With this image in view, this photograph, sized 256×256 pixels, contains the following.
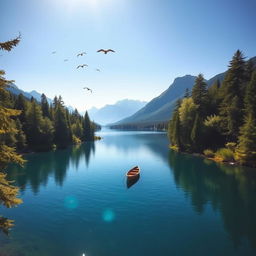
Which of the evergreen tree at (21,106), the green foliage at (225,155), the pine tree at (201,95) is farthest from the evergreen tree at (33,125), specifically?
the green foliage at (225,155)

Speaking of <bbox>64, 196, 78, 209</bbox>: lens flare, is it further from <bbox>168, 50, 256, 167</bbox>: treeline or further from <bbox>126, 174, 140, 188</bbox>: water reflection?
<bbox>168, 50, 256, 167</bbox>: treeline

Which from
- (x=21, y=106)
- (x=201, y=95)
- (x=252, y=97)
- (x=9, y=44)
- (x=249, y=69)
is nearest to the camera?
(x=9, y=44)

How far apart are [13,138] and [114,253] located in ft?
201

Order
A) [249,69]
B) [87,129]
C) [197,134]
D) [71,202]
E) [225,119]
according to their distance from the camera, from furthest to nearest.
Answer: [87,129], [197,134], [225,119], [249,69], [71,202]

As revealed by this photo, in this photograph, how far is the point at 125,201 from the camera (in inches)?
1325

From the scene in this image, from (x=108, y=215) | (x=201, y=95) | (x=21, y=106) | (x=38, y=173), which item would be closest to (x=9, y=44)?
(x=108, y=215)

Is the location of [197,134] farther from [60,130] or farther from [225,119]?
[60,130]

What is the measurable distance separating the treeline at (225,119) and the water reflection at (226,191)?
243 inches

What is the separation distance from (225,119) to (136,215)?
48813 millimetres

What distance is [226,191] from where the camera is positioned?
3825 cm

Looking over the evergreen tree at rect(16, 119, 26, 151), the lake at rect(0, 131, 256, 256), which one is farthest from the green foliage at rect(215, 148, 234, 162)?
the evergreen tree at rect(16, 119, 26, 151)

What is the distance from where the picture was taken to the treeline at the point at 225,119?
52.5 m

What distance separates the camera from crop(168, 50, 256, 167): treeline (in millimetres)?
52531

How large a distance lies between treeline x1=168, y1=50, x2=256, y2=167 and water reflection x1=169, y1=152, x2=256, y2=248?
6.16 m
